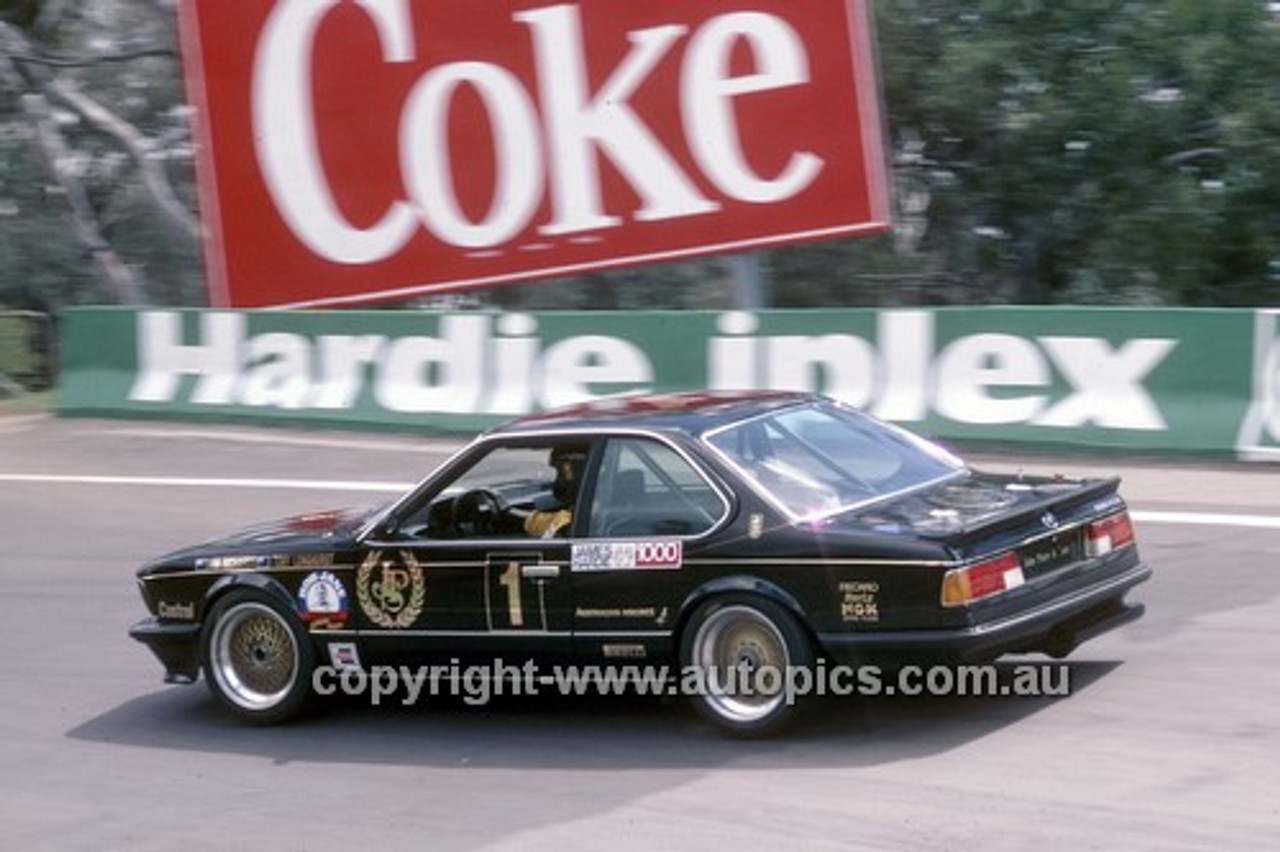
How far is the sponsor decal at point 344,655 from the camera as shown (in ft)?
29.3

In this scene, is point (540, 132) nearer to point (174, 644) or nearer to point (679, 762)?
point (174, 644)

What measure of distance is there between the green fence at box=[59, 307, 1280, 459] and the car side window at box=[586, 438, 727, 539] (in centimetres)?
748

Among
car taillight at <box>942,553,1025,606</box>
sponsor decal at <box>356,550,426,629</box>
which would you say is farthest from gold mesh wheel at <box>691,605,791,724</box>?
sponsor decal at <box>356,550,426,629</box>

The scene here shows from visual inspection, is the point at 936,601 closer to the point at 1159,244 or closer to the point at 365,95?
the point at 365,95

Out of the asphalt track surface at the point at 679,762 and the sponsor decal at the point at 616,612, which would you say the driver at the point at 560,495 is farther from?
the asphalt track surface at the point at 679,762

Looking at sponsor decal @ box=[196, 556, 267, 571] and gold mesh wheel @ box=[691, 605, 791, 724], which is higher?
sponsor decal @ box=[196, 556, 267, 571]

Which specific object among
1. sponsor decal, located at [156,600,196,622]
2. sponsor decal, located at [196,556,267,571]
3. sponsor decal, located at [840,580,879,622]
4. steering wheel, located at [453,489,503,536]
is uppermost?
steering wheel, located at [453,489,503,536]

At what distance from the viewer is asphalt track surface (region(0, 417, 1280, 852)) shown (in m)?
7.09

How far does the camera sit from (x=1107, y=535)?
848 cm

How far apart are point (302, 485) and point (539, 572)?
8283mm

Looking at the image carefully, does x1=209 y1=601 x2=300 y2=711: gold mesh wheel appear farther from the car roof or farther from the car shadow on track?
the car roof

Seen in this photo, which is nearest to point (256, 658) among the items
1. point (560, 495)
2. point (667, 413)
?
point (560, 495)

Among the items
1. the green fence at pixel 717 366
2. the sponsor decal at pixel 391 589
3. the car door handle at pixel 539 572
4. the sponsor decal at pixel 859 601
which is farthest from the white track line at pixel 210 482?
the sponsor decal at pixel 859 601

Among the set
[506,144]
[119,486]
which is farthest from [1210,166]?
[119,486]
